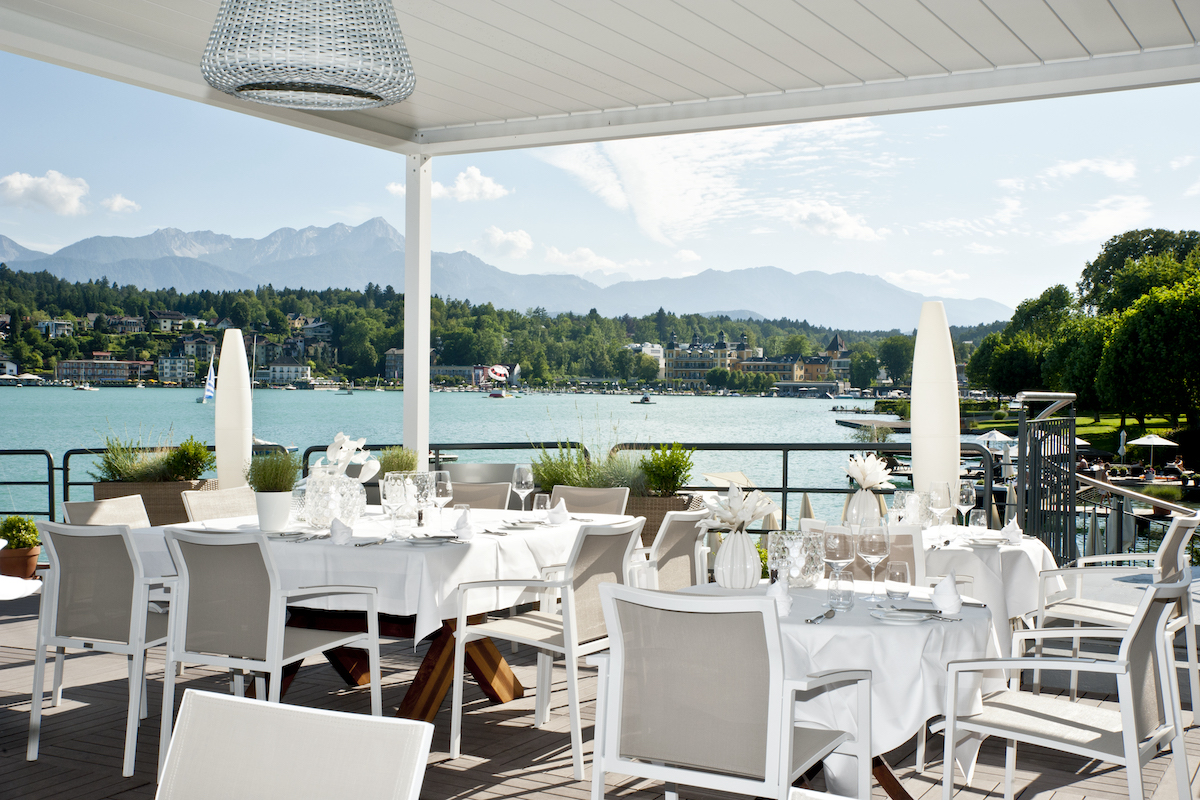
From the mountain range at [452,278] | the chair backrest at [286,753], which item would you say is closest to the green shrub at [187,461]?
the chair backrest at [286,753]

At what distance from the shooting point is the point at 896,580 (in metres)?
3.22

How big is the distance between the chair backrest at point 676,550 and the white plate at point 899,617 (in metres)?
1.56

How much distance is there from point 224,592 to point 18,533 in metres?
4.33

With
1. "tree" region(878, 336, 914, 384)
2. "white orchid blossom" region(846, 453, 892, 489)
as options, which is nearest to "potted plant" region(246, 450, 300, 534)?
"white orchid blossom" region(846, 453, 892, 489)

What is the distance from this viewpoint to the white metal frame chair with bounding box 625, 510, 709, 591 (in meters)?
4.43

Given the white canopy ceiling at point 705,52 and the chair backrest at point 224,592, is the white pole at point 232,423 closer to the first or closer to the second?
the white canopy ceiling at point 705,52

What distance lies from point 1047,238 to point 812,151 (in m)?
15.4

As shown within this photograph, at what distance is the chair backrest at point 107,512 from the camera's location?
4.30 m

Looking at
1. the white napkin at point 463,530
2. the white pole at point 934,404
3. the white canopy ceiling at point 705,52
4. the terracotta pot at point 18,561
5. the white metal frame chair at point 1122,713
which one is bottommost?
the terracotta pot at point 18,561

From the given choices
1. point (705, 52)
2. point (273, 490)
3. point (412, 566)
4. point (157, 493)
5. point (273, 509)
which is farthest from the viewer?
point (157, 493)

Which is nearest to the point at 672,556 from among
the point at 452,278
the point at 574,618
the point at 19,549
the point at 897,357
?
the point at 574,618

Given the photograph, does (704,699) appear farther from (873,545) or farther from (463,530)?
(463,530)

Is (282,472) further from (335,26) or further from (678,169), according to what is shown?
(678,169)

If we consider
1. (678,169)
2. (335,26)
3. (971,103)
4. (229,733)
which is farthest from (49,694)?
(678,169)
